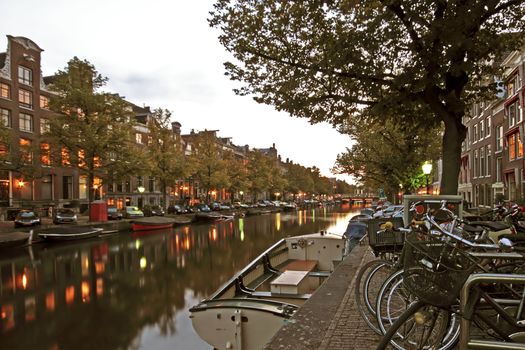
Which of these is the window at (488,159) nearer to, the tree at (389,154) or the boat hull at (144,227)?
the tree at (389,154)

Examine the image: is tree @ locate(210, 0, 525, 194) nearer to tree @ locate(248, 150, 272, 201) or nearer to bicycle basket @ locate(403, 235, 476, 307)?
bicycle basket @ locate(403, 235, 476, 307)

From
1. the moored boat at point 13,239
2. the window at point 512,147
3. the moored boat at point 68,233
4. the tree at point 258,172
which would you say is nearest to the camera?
the moored boat at point 13,239

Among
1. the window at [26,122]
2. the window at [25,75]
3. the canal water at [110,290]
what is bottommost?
the canal water at [110,290]

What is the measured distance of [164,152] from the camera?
48.2 metres

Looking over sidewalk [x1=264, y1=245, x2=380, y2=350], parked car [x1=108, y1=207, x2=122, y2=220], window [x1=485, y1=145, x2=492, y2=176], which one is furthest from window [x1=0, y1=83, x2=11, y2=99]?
window [x1=485, y1=145, x2=492, y2=176]

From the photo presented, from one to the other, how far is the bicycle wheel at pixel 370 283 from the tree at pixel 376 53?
212 inches

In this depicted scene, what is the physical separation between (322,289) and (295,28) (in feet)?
22.5

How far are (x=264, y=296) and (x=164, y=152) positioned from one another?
39.9 m

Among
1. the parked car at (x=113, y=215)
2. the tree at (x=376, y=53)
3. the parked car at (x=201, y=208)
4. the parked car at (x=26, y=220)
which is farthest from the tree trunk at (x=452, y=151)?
the parked car at (x=201, y=208)

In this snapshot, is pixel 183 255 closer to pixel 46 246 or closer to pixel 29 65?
pixel 46 246

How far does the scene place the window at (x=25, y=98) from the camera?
141ft

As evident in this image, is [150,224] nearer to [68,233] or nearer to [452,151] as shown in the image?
[68,233]

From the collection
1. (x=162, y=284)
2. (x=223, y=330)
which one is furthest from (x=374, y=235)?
(x=162, y=284)

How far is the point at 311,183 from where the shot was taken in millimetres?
116812
